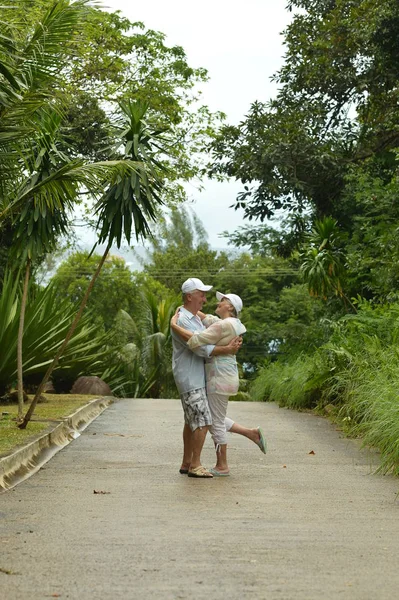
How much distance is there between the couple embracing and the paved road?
13.5 inches

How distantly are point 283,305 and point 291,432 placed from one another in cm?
4252

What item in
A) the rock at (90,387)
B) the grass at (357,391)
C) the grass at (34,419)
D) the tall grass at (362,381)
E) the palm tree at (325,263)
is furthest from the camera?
the rock at (90,387)

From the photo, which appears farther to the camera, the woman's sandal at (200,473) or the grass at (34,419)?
the grass at (34,419)

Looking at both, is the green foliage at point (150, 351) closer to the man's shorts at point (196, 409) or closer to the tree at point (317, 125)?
the tree at point (317, 125)

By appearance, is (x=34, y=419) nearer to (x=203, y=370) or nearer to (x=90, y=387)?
(x=203, y=370)

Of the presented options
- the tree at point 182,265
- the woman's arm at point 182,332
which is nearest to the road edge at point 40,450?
the woman's arm at point 182,332

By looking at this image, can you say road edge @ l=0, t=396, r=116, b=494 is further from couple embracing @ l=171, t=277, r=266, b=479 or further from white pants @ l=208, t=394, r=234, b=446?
white pants @ l=208, t=394, r=234, b=446

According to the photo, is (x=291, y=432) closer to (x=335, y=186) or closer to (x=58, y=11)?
(x=58, y=11)

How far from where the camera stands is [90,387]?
2725cm

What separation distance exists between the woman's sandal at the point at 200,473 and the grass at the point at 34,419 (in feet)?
6.23

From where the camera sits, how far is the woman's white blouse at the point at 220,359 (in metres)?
10.3

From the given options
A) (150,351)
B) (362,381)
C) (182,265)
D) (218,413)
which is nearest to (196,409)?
(218,413)

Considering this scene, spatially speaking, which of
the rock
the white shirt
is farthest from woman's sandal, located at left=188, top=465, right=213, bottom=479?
the rock

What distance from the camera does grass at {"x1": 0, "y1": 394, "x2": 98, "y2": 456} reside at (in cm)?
1202
